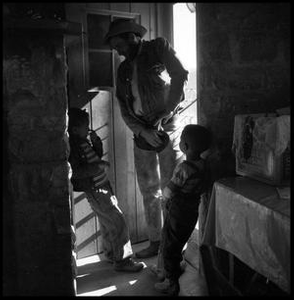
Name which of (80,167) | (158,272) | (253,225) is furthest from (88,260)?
(253,225)

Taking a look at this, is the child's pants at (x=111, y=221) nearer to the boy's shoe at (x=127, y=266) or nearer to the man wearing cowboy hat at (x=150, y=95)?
the boy's shoe at (x=127, y=266)

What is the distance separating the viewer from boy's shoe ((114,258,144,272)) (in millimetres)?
2831

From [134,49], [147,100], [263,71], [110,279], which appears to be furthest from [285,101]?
[110,279]

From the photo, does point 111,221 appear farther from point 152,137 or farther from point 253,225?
point 253,225

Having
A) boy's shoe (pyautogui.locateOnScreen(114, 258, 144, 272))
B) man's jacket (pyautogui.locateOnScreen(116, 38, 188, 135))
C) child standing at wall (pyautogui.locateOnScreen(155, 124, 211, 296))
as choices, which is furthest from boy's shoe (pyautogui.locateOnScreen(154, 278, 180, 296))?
man's jacket (pyautogui.locateOnScreen(116, 38, 188, 135))

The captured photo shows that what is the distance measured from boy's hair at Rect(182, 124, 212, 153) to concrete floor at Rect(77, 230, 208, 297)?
1.03 meters

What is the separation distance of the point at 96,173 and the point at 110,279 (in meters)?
0.86

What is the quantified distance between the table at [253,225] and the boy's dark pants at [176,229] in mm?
121

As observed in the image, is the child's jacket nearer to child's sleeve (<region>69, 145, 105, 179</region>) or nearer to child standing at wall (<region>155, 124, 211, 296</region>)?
child's sleeve (<region>69, 145, 105, 179</region>)

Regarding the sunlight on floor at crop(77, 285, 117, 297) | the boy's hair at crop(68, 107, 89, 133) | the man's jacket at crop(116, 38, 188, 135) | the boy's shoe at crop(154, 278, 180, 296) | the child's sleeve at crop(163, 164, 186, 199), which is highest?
the man's jacket at crop(116, 38, 188, 135)

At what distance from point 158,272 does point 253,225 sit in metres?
1.08

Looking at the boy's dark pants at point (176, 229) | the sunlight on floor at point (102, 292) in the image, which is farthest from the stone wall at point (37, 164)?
the boy's dark pants at point (176, 229)

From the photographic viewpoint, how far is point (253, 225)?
1.85 metres

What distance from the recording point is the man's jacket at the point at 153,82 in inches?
110
